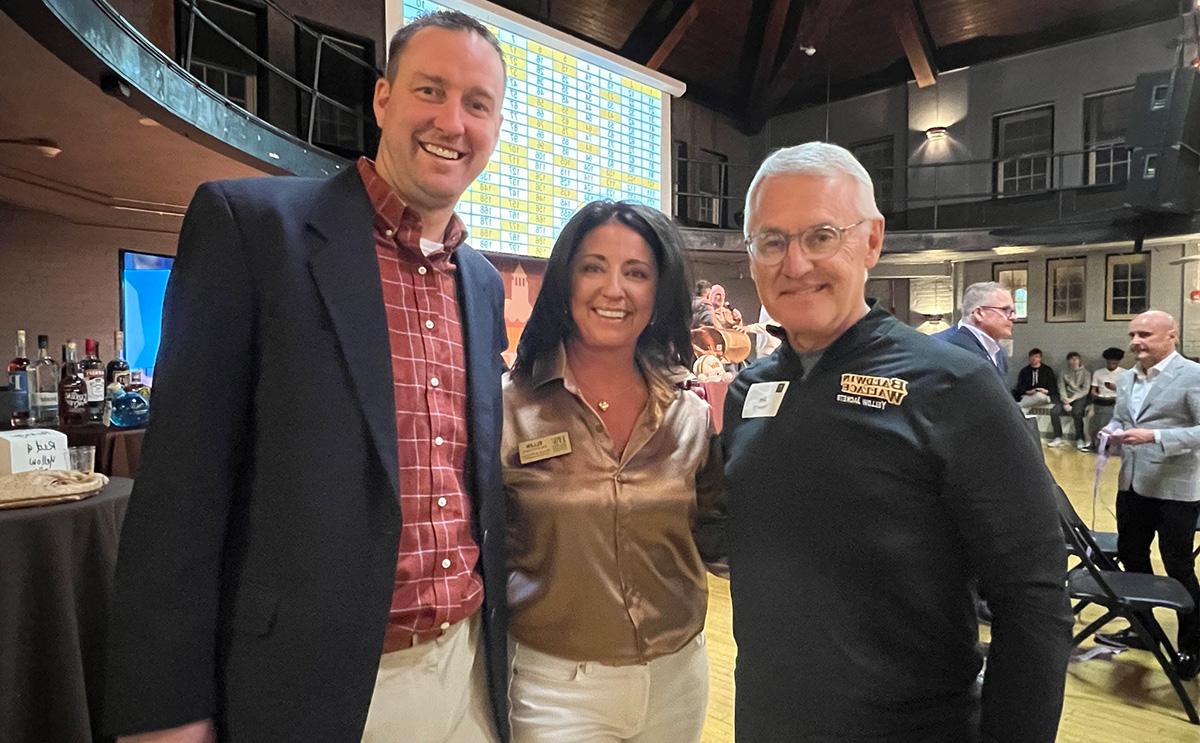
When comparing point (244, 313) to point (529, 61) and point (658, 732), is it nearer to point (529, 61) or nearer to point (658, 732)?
point (658, 732)

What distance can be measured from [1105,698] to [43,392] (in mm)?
5781

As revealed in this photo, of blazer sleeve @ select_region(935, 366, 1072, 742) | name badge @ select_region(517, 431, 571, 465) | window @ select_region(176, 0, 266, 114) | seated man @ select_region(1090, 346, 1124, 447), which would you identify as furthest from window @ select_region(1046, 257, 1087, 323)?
name badge @ select_region(517, 431, 571, 465)

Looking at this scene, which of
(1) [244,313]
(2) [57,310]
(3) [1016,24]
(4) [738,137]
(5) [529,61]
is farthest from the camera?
(4) [738,137]

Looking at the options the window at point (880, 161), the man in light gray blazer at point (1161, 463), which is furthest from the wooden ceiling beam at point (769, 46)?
the man in light gray blazer at point (1161, 463)

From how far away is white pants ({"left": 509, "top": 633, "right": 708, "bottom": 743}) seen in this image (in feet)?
4.63

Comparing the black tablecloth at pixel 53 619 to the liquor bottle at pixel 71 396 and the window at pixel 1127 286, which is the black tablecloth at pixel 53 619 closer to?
the liquor bottle at pixel 71 396

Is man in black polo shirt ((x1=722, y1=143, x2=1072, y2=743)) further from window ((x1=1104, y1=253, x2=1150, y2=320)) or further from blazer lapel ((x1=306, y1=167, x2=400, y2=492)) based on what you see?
window ((x1=1104, y1=253, x2=1150, y2=320))

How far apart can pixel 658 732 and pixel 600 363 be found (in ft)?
2.61

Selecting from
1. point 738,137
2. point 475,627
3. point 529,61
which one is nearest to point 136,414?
point 529,61

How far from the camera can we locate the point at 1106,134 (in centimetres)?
1260

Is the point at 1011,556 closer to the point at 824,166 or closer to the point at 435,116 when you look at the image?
the point at 824,166

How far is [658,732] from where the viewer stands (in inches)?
58.1

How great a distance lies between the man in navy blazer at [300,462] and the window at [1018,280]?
14612mm

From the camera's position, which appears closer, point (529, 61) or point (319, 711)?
point (319, 711)
